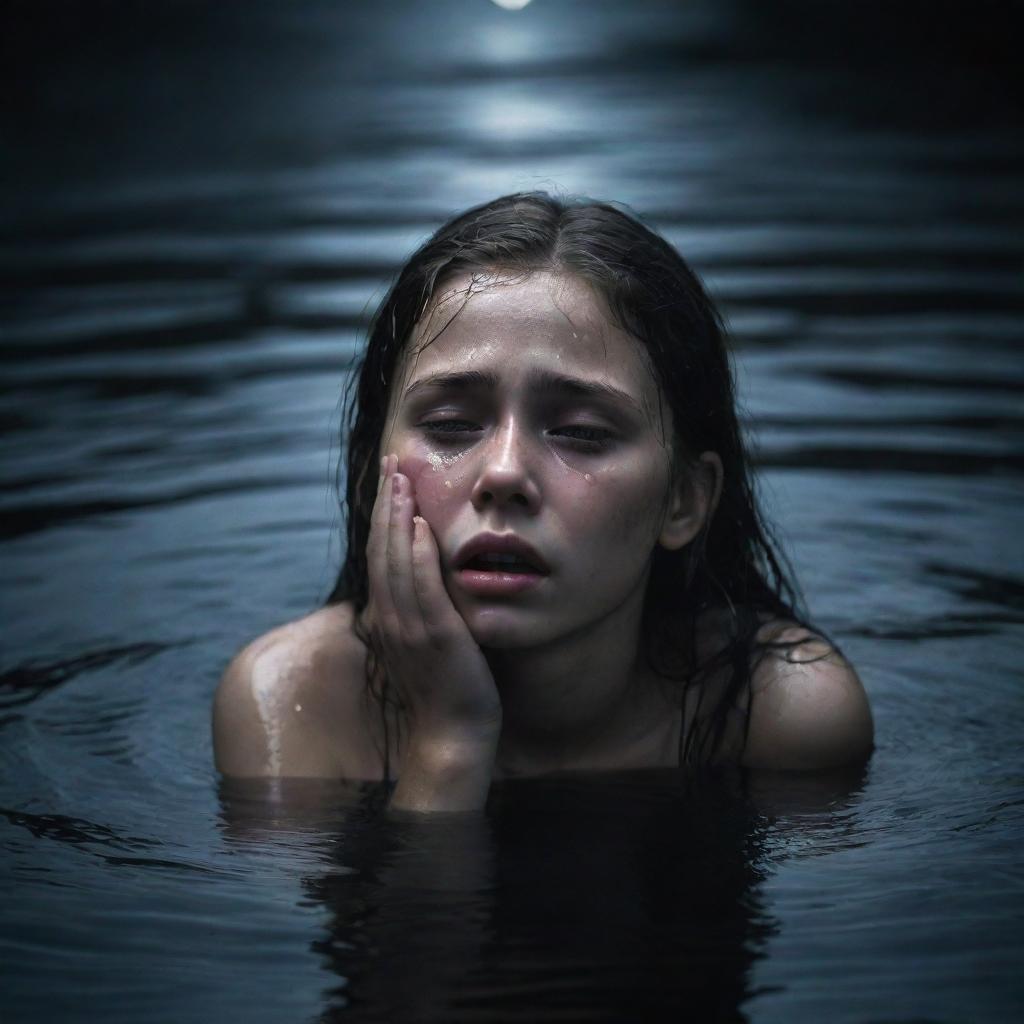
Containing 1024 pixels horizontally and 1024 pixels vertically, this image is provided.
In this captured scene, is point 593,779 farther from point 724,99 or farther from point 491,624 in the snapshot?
point 724,99

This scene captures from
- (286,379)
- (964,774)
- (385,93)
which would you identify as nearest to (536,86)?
(385,93)

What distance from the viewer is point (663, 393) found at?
364 centimetres

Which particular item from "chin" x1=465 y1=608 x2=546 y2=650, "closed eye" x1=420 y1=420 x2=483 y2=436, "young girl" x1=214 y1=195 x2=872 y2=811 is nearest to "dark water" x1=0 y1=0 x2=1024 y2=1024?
"young girl" x1=214 y1=195 x2=872 y2=811

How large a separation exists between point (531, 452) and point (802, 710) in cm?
91

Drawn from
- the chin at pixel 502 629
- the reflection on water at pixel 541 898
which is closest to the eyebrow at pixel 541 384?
the chin at pixel 502 629

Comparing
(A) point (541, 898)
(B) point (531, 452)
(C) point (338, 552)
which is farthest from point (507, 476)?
(C) point (338, 552)

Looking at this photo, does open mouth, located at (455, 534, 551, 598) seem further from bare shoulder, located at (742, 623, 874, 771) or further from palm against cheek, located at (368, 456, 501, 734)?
bare shoulder, located at (742, 623, 874, 771)

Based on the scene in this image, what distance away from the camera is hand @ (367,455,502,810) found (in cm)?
342

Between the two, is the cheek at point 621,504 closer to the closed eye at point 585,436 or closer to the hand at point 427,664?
the closed eye at point 585,436

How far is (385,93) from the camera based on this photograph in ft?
48.7

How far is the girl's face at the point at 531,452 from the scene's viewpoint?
3.37m

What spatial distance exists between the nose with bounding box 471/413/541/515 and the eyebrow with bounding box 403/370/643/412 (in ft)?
0.32

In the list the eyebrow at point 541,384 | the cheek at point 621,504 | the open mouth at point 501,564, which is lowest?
the open mouth at point 501,564

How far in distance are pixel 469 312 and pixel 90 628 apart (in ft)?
6.37
